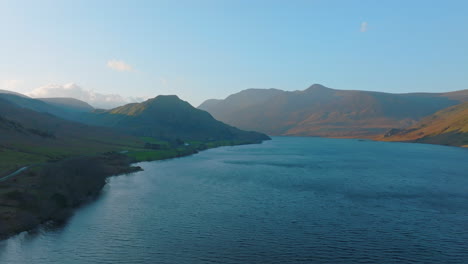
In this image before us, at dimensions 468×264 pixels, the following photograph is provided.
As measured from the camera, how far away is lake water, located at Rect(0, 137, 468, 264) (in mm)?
39344

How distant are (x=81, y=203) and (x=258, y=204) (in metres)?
30.9

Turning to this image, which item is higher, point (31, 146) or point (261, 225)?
point (31, 146)

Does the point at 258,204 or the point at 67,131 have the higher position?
the point at 67,131

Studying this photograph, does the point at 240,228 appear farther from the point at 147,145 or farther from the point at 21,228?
the point at 147,145

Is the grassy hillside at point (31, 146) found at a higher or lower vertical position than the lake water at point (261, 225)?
higher

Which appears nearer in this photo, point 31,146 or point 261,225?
point 261,225

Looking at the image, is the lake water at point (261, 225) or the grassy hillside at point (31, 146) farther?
the grassy hillside at point (31, 146)

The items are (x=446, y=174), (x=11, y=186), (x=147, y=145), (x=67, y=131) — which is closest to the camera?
(x=11, y=186)

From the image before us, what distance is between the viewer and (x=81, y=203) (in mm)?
62469

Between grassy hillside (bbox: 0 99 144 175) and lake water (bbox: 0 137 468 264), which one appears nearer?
lake water (bbox: 0 137 468 264)

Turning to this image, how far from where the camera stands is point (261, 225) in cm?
4984

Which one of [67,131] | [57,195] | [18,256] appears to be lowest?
[18,256]

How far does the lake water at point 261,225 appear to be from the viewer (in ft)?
129

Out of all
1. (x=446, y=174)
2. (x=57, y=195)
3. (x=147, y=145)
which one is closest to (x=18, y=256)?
(x=57, y=195)
